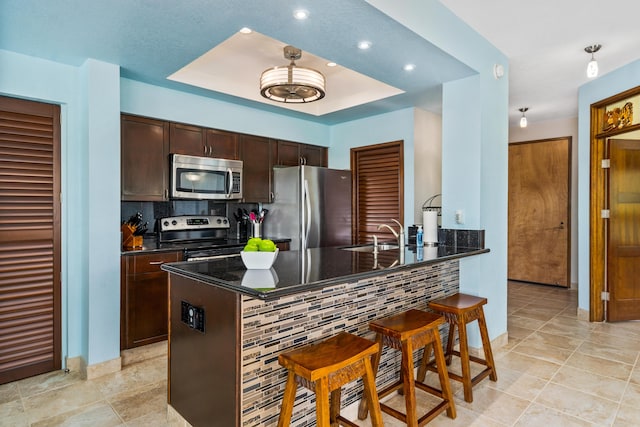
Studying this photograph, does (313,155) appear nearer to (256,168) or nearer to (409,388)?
(256,168)

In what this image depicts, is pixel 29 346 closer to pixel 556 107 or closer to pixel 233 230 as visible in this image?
pixel 233 230

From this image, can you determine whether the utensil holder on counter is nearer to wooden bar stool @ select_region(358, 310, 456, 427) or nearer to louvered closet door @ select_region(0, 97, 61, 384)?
louvered closet door @ select_region(0, 97, 61, 384)

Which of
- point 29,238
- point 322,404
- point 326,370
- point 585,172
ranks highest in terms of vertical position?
point 585,172

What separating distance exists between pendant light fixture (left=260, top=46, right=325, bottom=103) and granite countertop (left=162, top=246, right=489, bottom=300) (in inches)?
49.6

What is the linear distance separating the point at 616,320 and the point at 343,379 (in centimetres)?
379

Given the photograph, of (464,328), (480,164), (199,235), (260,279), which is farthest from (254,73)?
(464,328)

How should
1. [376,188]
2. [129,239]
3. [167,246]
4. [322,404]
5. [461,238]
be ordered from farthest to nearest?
[376,188] < [167,246] < [129,239] < [461,238] < [322,404]

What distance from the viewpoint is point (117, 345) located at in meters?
2.85

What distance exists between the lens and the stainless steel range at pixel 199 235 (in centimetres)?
341

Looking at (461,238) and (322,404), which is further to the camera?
(461,238)

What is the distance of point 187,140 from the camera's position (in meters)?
3.71

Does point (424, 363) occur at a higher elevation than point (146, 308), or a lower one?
lower

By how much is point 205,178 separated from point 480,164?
257cm

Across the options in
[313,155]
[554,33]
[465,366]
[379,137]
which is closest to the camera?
[465,366]
